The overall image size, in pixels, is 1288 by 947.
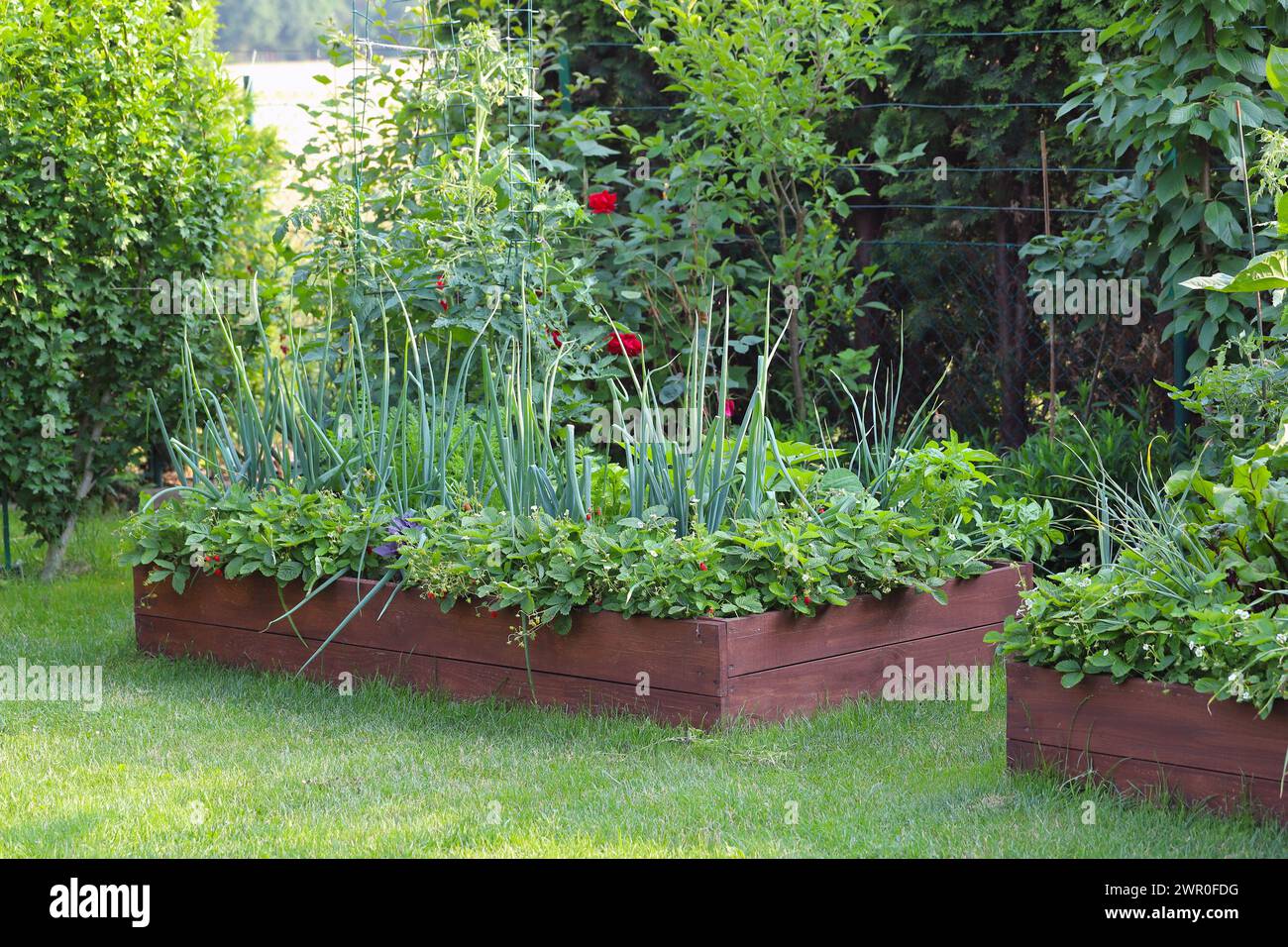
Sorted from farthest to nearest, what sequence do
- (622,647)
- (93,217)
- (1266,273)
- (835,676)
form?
(93,217)
(835,676)
(622,647)
(1266,273)

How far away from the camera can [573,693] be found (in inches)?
157

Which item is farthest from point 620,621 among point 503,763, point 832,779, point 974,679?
point 974,679

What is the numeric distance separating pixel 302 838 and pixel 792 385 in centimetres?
429

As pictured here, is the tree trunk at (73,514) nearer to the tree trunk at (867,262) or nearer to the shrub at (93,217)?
the shrub at (93,217)

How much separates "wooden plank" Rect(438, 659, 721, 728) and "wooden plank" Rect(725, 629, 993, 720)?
3.8 inches

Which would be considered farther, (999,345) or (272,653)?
(999,345)

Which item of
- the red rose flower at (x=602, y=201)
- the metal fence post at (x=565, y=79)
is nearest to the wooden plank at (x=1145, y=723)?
the red rose flower at (x=602, y=201)

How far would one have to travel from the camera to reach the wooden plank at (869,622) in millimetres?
3814

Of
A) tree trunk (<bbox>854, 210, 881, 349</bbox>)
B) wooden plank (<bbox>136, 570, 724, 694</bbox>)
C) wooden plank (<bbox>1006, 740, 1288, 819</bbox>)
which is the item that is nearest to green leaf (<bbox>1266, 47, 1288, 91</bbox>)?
wooden plank (<bbox>1006, 740, 1288, 819</bbox>)

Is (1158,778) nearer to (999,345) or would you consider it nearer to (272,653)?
(272,653)

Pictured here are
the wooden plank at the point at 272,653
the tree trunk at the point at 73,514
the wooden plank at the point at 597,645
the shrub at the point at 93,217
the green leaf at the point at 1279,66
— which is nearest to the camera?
the green leaf at the point at 1279,66

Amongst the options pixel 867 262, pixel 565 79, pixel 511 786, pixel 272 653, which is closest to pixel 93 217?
pixel 565 79

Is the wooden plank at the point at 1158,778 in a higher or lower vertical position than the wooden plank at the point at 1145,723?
lower

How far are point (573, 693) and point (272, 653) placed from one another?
3.83 feet
